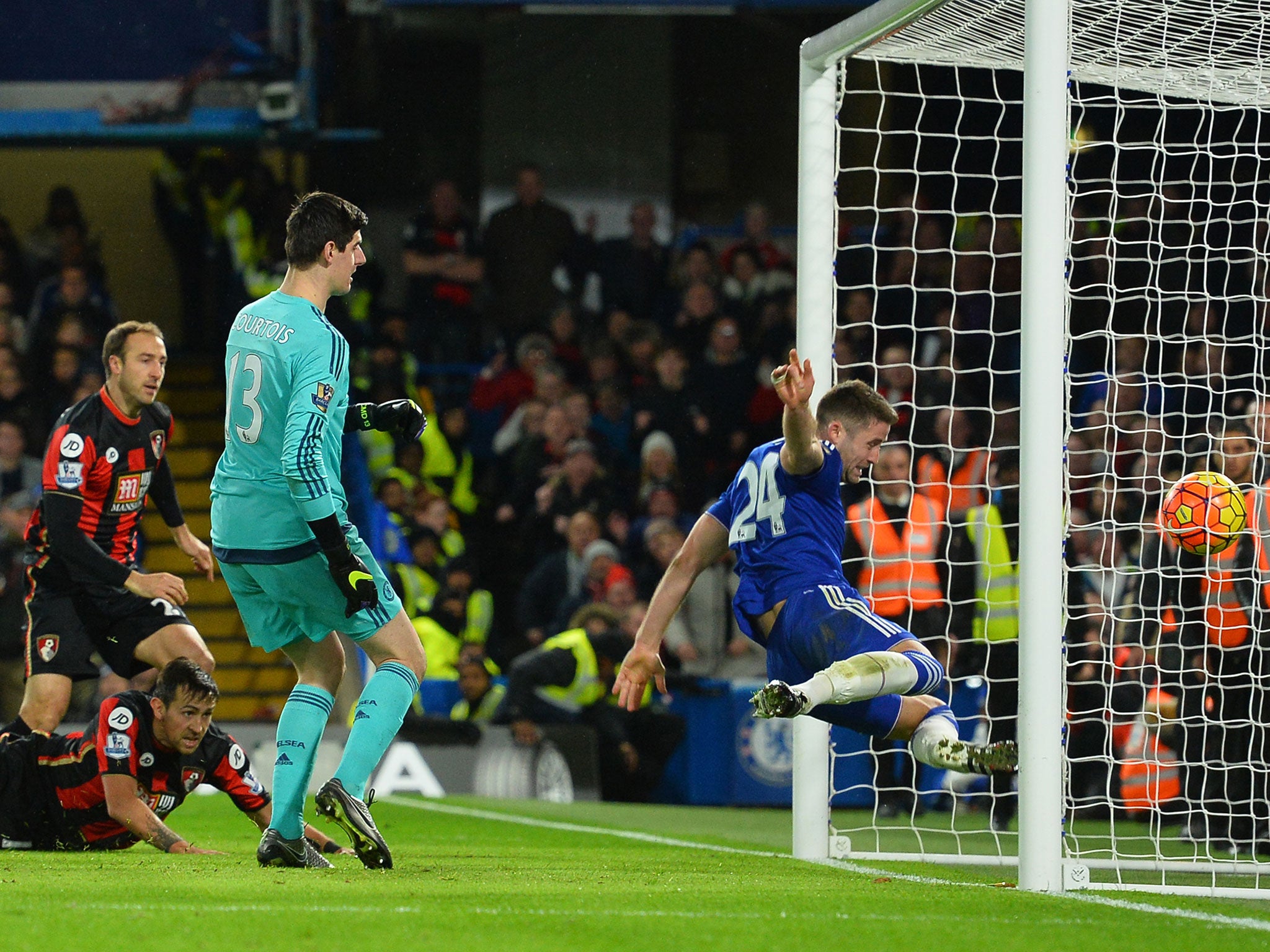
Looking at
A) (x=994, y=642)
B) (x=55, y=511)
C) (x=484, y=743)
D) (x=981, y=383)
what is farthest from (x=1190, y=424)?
(x=55, y=511)

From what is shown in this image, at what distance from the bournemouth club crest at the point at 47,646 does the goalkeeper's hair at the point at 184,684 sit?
0.92 m

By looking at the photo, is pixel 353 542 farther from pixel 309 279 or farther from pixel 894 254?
pixel 894 254

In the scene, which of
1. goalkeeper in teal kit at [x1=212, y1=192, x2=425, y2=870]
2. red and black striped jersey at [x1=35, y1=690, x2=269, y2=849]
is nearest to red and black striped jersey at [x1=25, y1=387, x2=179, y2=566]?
red and black striped jersey at [x1=35, y1=690, x2=269, y2=849]

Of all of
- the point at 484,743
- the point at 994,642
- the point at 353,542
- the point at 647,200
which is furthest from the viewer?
the point at 647,200

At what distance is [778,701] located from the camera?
200 inches

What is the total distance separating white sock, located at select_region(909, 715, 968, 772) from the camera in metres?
5.35

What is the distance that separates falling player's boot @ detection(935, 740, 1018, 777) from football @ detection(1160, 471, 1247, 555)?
5.28 feet

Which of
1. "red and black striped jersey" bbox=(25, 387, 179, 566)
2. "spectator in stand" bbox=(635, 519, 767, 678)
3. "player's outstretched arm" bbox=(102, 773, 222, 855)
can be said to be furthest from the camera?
"spectator in stand" bbox=(635, 519, 767, 678)

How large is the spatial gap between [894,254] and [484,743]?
6043 mm

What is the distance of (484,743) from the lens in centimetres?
1120

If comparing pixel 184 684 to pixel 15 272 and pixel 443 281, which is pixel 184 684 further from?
pixel 15 272

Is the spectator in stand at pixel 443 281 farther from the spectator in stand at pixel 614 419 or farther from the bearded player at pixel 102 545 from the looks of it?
the bearded player at pixel 102 545

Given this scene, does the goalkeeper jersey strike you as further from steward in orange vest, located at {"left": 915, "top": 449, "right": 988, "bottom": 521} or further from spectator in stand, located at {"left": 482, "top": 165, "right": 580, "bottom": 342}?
spectator in stand, located at {"left": 482, "top": 165, "right": 580, "bottom": 342}

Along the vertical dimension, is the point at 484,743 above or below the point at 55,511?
below
